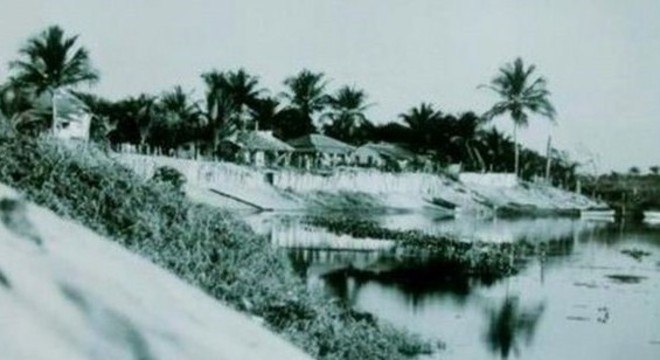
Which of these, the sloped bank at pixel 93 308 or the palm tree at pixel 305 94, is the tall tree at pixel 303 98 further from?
the sloped bank at pixel 93 308

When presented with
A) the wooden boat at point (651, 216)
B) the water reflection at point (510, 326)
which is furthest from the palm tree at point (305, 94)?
the water reflection at point (510, 326)

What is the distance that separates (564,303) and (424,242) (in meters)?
4.04

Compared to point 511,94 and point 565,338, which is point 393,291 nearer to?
point 565,338

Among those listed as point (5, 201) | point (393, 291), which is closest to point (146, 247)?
point (5, 201)

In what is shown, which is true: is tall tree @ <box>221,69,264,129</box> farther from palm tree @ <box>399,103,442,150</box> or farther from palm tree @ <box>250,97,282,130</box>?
palm tree @ <box>399,103,442,150</box>

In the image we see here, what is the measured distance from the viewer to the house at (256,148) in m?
20.8

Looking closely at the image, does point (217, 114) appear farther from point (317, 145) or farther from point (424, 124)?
point (424, 124)

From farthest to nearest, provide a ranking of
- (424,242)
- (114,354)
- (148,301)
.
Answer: (424,242) < (148,301) < (114,354)

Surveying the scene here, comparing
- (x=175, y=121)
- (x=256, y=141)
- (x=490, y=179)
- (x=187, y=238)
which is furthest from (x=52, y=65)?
(x=490, y=179)

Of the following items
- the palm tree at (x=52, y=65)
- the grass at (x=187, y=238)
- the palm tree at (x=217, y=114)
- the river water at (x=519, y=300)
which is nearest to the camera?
the grass at (x=187, y=238)

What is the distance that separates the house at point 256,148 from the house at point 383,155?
13.3 feet

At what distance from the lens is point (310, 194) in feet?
63.1

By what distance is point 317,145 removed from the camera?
24.1 meters

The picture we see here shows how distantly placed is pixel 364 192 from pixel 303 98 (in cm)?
597
